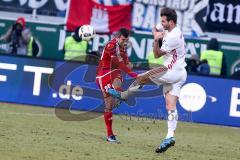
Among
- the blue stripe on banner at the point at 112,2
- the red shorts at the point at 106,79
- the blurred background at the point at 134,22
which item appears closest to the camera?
the red shorts at the point at 106,79

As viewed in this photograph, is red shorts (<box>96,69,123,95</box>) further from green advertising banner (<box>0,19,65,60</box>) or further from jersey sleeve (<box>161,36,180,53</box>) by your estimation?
green advertising banner (<box>0,19,65,60</box>)

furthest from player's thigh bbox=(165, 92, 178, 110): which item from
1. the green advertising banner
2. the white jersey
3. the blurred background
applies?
the green advertising banner

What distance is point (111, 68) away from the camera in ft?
45.4

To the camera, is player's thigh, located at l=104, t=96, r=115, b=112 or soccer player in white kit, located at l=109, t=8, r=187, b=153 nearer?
soccer player in white kit, located at l=109, t=8, r=187, b=153

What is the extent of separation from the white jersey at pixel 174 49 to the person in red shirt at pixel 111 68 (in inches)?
51.5

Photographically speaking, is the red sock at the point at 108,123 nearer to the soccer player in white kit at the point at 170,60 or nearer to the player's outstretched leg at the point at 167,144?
the soccer player in white kit at the point at 170,60

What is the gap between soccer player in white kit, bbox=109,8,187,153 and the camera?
40.5 feet

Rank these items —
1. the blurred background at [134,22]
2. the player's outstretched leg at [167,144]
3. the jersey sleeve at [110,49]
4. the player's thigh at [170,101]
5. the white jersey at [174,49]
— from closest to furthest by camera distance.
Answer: the player's outstretched leg at [167,144], the white jersey at [174,49], the player's thigh at [170,101], the jersey sleeve at [110,49], the blurred background at [134,22]

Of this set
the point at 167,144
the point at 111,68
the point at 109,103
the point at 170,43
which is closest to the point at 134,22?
the point at 111,68

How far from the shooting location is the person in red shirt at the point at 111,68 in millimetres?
13680

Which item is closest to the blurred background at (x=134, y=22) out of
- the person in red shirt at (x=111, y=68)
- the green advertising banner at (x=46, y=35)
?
the green advertising banner at (x=46, y=35)

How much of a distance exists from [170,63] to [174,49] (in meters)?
0.27

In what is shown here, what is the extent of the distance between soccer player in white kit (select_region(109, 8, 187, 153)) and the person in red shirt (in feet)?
3.45

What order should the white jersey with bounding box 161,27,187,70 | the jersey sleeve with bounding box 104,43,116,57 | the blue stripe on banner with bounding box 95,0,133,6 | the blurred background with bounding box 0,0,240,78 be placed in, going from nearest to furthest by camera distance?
the white jersey with bounding box 161,27,187,70 → the jersey sleeve with bounding box 104,43,116,57 → the blurred background with bounding box 0,0,240,78 → the blue stripe on banner with bounding box 95,0,133,6
